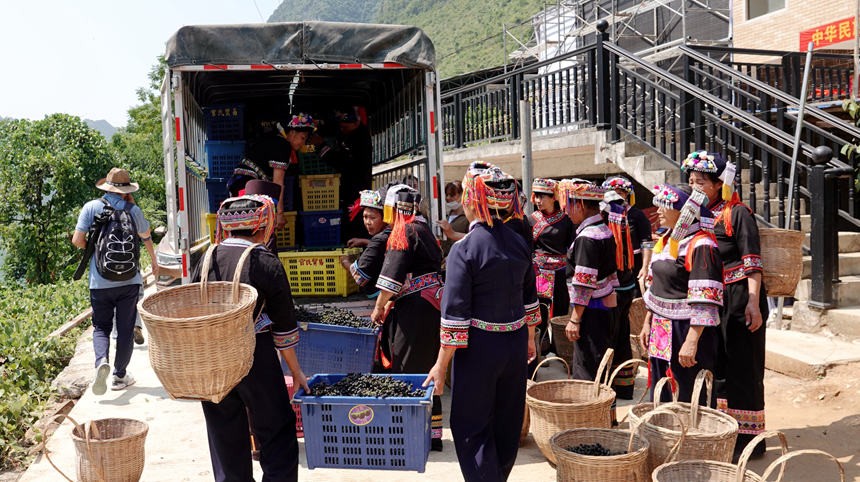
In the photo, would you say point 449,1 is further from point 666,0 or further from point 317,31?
point 317,31

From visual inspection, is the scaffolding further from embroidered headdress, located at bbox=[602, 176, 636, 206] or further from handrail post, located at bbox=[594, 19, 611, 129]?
embroidered headdress, located at bbox=[602, 176, 636, 206]

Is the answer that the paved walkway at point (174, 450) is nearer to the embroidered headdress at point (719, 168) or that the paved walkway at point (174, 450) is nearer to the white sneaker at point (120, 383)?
the white sneaker at point (120, 383)

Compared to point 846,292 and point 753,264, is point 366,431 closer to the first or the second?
point 753,264

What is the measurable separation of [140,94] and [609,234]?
47.0m

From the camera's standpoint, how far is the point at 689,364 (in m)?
4.31

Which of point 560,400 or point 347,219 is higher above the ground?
point 347,219

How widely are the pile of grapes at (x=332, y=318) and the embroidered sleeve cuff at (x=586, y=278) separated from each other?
1.64 meters

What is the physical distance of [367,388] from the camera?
418 centimetres

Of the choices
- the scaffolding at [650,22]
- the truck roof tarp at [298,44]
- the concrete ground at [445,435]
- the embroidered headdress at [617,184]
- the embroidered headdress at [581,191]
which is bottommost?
the concrete ground at [445,435]

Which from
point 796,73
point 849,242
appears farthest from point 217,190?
point 796,73

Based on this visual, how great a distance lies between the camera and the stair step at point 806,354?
6160 millimetres

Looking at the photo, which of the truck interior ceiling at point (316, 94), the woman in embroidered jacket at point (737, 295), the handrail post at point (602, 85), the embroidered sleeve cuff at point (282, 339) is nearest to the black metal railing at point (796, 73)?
the handrail post at point (602, 85)

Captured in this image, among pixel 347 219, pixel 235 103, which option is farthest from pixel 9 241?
pixel 347 219

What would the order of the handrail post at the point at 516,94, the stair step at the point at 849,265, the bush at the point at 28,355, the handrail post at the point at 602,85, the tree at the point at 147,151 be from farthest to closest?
1. the tree at the point at 147,151
2. the handrail post at the point at 516,94
3. the handrail post at the point at 602,85
4. the stair step at the point at 849,265
5. the bush at the point at 28,355
